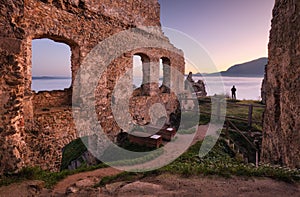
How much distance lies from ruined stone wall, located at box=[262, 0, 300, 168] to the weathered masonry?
15.7 ft

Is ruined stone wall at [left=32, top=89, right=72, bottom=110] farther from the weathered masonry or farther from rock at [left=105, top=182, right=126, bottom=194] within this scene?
rock at [left=105, top=182, right=126, bottom=194]

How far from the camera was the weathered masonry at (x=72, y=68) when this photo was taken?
3338mm

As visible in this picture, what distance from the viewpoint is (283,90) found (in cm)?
396

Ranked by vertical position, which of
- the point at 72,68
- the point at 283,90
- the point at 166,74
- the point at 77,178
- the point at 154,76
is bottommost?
the point at 77,178

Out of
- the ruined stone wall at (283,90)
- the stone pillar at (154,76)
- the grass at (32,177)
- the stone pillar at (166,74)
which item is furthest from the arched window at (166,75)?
the grass at (32,177)

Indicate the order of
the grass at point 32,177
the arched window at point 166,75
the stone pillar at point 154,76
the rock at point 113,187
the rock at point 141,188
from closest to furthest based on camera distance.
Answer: the rock at point 141,188
the rock at point 113,187
the grass at point 32,177
the stone pillar at point 154,76
the arched window at point 166,75

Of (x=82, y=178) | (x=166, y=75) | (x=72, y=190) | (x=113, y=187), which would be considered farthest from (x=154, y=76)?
(x=72, y=190)

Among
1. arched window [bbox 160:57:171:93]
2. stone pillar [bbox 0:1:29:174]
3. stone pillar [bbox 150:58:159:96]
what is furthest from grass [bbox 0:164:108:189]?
arched window [bbox 160:57:171:93]

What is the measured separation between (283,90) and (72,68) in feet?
18.2

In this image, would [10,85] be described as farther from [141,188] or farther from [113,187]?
[141,188]

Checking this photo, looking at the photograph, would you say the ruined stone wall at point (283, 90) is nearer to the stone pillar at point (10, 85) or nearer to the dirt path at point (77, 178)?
the dirt path at point (77, 178)

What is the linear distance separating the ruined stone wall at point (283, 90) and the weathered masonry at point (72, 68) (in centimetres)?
480

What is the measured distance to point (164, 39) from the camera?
9.52m

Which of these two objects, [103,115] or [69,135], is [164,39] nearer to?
[103,115]
